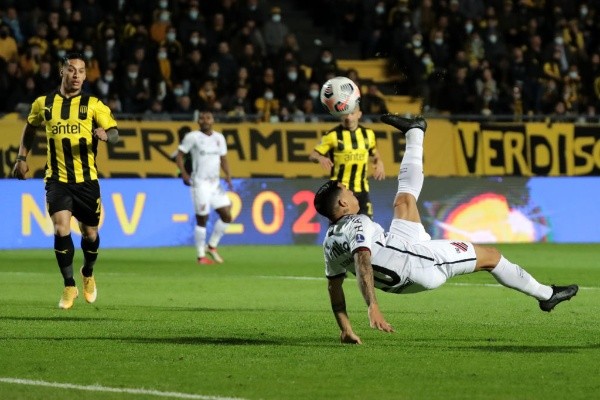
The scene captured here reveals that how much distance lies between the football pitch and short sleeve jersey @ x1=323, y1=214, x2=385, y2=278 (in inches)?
21.9

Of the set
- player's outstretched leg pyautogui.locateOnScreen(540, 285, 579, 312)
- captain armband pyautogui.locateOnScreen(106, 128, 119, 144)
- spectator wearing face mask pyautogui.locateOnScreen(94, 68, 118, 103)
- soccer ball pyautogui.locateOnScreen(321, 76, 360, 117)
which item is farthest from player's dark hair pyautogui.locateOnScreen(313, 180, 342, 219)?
spectator wearing face mask pyautogui.locateOnScreen(94, 68, 118, 103)

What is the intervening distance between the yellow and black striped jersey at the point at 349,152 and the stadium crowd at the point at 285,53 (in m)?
3.90

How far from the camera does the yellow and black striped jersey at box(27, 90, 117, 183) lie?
12578mm

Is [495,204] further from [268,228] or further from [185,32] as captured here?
[185,32]

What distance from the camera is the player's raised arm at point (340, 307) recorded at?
9461mm

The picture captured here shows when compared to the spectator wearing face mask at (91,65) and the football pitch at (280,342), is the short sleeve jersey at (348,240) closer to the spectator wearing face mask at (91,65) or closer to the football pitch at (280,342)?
the football pitch at (280,342)

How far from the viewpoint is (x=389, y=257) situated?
927 cm

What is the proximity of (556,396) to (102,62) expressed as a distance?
59.6 ft

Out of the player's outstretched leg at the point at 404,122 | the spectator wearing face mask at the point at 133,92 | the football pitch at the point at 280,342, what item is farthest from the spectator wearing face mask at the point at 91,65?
the player's outstretched leg at the point at 404,122

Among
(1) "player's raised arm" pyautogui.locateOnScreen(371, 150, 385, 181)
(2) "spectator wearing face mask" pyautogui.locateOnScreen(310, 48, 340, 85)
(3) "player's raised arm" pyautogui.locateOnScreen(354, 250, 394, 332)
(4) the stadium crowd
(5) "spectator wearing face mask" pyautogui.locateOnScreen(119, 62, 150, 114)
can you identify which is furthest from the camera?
(2) "spectator wearing face mask" pyautogui.locateOnScreen(310, 48, 340, 85)

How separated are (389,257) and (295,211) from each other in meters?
13.8

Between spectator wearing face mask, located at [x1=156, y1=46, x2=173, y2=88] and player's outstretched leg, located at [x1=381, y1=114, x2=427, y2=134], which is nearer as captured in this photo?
player's outstretched leg, located at [x1=381, y1=114, x2=427, y2=134]

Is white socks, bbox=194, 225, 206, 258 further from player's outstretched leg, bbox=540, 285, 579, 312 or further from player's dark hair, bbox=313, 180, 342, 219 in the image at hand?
player's dark hair, bbox=313, 180, 342, 219

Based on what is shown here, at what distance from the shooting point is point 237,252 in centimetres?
2167
